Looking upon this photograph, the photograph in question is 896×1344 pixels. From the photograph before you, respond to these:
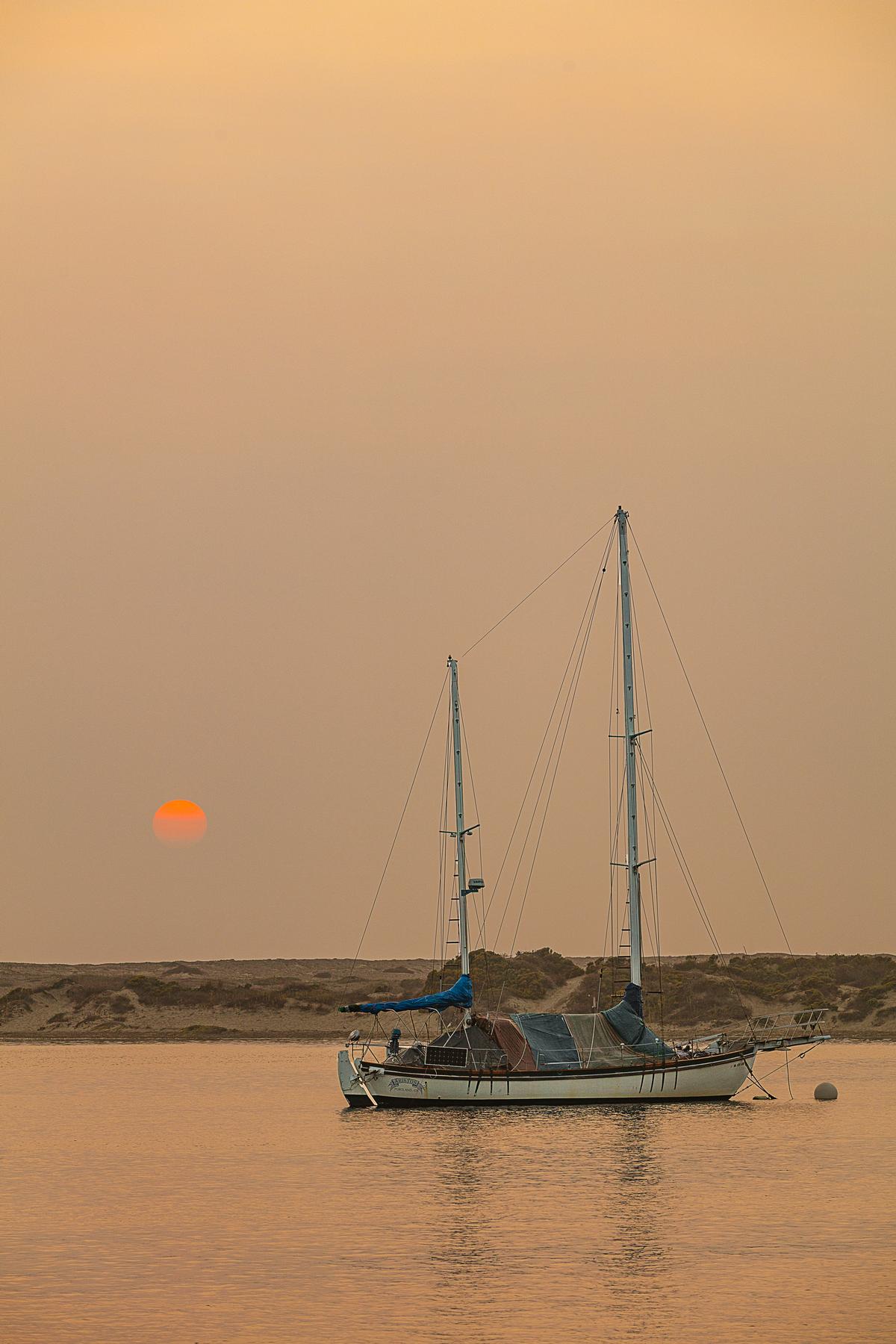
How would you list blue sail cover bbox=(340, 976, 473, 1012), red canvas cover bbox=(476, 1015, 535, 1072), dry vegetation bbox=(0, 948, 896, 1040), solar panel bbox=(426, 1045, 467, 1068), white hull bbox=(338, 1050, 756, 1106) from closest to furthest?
white hull bbox=(338, 1050, 756, 1106), red canvas cover bbox=(476, 1015, 535, 1072), solar panel bbox=(426, 1045, 467, 1068), blue sail cover bbox=(340, 976, 473, 1012), dry vegetation bbox=(0, 948, 896, 1040)

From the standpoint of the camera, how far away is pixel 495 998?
147750 mm

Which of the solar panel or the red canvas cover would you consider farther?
the solar panel

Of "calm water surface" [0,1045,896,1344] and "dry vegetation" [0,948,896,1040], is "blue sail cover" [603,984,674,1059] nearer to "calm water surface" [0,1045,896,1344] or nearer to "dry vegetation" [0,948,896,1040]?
"calm water surface" [0,1045,896,1344]

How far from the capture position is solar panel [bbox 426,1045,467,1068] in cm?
6788

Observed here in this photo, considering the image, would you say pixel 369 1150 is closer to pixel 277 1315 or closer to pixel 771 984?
pixel 277 1315

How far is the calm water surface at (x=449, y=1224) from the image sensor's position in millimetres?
27422

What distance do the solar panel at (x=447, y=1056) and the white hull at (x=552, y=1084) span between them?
418mm

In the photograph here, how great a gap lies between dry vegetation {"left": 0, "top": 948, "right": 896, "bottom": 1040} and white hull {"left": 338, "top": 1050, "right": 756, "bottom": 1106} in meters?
69.4

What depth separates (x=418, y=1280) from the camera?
101 ft

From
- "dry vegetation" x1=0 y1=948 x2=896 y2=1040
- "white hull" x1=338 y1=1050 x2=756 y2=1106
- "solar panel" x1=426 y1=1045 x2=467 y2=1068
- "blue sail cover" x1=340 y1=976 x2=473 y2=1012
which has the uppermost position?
"dry vegetation" x1=0 y1=948 x2=896 y2=1040

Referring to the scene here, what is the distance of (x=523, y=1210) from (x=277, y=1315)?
14289mm

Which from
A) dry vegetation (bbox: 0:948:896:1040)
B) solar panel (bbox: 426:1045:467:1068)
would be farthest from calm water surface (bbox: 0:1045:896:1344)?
dry vegetation (bbox: 0:948:896:1040)

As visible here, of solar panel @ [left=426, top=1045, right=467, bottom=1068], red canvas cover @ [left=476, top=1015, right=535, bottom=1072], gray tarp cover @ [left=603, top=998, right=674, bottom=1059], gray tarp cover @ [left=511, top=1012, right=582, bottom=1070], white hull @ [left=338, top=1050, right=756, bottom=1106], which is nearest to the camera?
white hull @ [left=338, top=1050, right=756, bottom=1106]

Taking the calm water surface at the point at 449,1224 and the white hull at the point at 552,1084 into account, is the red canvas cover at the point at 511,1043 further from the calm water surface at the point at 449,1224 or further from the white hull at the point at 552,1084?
the calm water surface at the point at 449,1224
